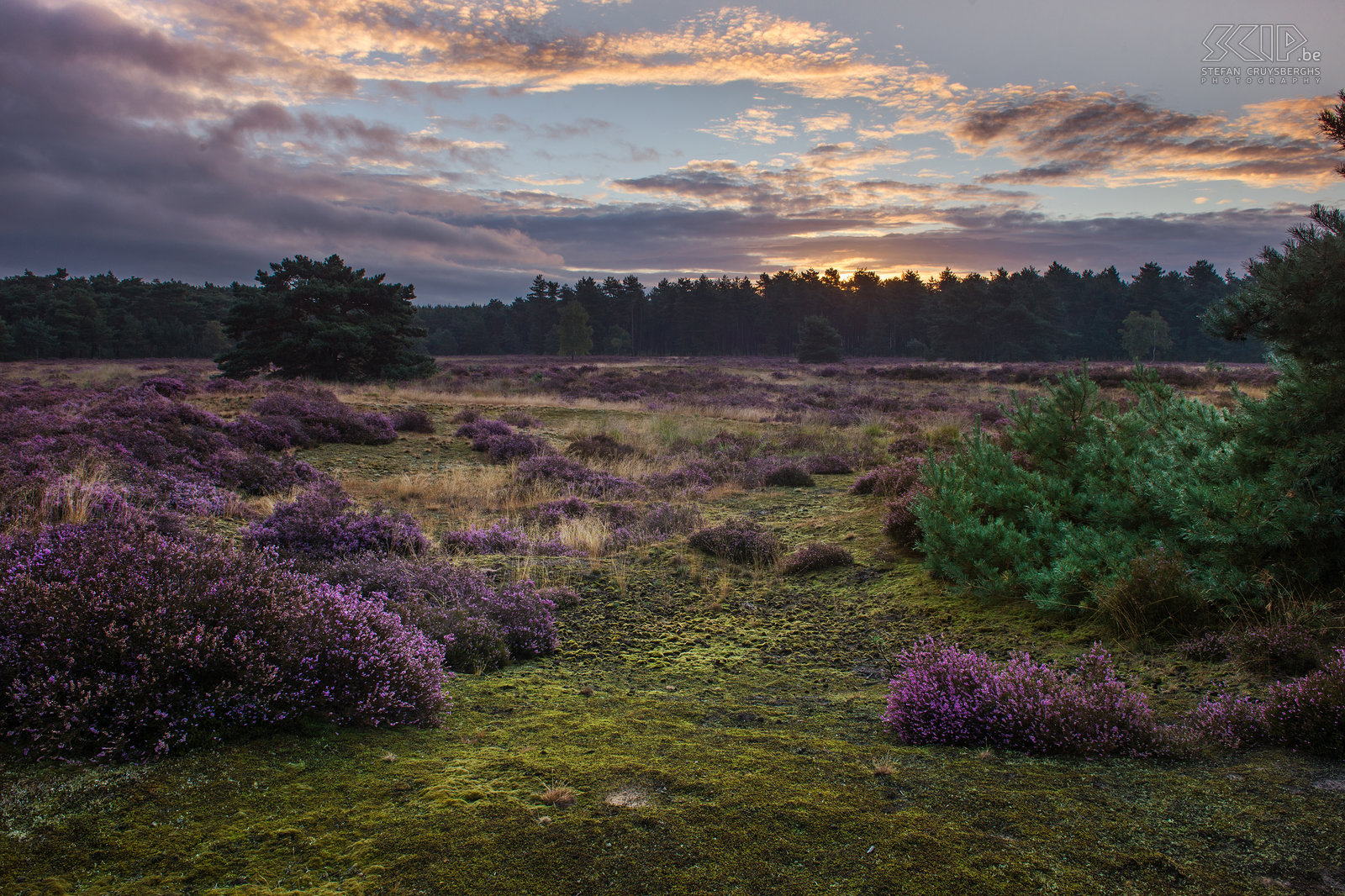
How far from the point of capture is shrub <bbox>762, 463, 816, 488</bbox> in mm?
12195

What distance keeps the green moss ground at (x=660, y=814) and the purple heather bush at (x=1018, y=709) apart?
0.12 meters

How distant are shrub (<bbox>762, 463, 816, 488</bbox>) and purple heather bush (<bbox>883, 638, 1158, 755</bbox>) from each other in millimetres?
8548

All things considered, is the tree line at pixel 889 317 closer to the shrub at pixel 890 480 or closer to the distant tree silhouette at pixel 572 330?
the distant tree silhouette at pixel 572 330

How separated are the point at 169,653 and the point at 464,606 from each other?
→ 100 inches

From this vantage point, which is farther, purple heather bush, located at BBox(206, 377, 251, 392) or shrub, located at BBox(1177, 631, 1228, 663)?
purple heather bush, located at BBox(206, 377, 251, 392)

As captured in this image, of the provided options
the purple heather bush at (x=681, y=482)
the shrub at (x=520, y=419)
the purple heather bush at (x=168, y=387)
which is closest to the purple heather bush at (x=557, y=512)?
the purple heather bush at (x=681, y=482)

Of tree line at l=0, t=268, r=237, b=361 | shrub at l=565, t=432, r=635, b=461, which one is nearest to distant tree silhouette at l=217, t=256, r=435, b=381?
shrub at l=565, t=432, r=635, b=461

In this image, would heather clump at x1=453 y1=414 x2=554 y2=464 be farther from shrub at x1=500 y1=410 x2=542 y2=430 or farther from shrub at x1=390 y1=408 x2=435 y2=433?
shrub at x1=500 y1=410 x2=542 y2=430

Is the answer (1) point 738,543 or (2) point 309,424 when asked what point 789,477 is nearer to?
(1) point 738,543

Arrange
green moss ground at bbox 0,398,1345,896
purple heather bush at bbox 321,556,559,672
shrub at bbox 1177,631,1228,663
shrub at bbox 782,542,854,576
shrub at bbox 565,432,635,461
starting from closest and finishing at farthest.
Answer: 1. green moss ground at bbox 0,398,1345,896
2. shrub at bbox 1177,631,1228,663
3. purple heather bush at bbox 321,556,559,672
4. shrub at bbox 782,542,854,576
5. shrub at bbox 565,432,635,461

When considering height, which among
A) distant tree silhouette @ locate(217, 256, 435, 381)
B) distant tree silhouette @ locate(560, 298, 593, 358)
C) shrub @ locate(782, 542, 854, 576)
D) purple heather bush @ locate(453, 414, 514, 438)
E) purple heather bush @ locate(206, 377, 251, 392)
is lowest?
shrub @ locate(782, 542, 854, 576)

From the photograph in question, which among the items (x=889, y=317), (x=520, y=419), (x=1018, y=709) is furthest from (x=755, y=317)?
(x=1018, y=709)

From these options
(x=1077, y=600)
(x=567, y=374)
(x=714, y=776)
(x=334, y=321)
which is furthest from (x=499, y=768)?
(x=567, y=374)

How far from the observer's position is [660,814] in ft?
7.70
